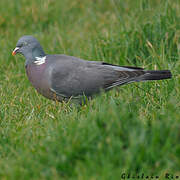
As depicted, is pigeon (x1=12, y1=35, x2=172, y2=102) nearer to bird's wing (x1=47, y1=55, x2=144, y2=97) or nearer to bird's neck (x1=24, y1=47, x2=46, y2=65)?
bird's wing (x1=47, y1=55, x2=144, y2=97)

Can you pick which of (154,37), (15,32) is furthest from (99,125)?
(15,32)

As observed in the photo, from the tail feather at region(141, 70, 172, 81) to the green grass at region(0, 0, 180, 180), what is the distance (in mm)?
117

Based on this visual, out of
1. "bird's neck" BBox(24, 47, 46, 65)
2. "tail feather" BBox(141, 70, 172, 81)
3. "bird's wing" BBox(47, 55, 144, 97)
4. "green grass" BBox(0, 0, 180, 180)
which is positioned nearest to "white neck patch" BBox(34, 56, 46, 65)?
"bird's neck" BBox(24, 47, 46, 65)

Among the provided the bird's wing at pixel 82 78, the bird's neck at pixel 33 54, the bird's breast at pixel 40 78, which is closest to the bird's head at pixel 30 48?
the bird's neck at pixel 33 54

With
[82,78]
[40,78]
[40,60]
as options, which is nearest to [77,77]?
[82,78]

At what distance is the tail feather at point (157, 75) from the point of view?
4523 mm

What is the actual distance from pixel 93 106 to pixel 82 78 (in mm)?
537

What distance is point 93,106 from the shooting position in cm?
429

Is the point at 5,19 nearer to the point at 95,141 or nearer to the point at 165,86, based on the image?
the point at 165,86

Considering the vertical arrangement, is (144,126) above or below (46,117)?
above

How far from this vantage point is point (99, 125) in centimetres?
315

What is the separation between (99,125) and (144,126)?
1.07ft

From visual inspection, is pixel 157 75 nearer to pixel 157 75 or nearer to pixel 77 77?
pixel 157 75

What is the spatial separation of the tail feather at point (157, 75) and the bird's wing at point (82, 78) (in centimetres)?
6
